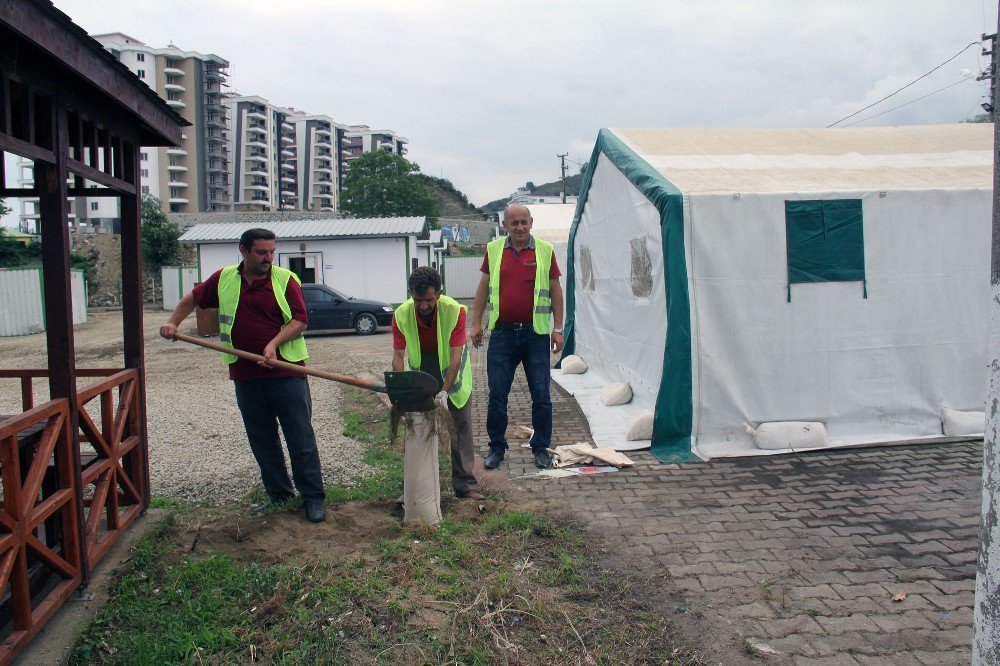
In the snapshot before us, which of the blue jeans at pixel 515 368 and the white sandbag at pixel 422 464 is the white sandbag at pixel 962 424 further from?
the white sandbag at pixel 422 464

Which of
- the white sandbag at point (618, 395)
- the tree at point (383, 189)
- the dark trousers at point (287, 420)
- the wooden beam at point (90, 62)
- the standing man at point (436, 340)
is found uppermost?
the tree at point (383, 189)

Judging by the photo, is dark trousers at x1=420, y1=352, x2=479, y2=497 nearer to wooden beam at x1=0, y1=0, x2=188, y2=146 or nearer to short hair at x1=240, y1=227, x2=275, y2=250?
short hair at x1=240, y1=227, x2=275, y2=250

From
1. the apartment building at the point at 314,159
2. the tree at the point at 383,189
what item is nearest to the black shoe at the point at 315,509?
the tree at the point at 383,189

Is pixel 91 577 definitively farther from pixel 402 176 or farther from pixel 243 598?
pixel 402 176

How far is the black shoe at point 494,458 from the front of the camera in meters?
5.59

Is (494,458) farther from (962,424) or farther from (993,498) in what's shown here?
(993,498)

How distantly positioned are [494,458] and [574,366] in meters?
4.36

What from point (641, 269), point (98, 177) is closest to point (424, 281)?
point (98, 177)

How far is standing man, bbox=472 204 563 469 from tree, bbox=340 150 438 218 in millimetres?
55345

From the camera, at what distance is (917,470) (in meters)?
5.24

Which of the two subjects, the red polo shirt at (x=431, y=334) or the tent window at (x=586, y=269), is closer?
the red polo shirt at (x=431, y=334)

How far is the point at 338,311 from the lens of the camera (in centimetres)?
1797

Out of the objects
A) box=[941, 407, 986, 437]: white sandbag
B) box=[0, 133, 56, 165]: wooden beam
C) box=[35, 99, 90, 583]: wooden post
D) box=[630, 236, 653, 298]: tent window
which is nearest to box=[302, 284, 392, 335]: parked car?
box=[630, 236, 653, 298]: tent window

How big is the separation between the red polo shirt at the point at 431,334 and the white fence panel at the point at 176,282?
83.2ft
